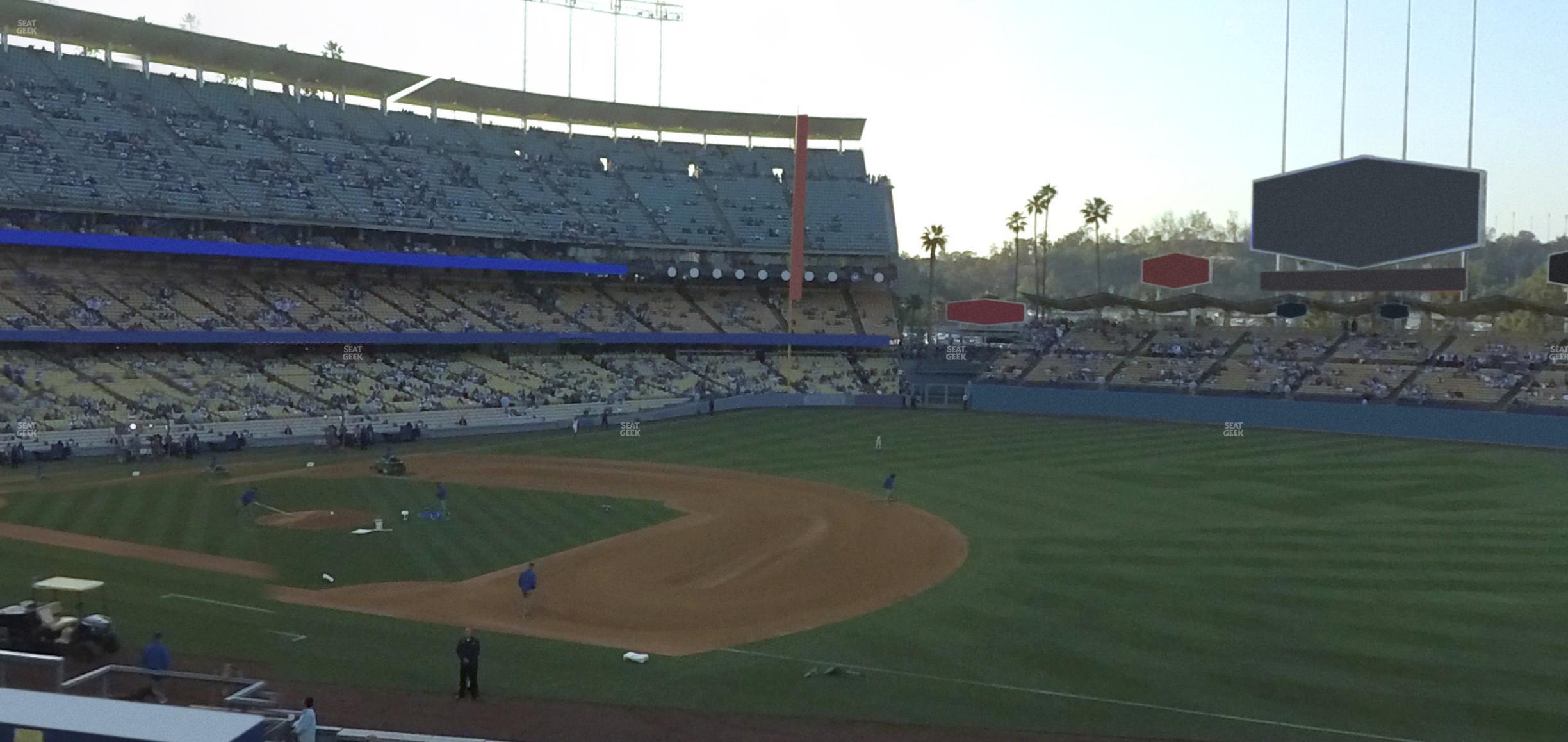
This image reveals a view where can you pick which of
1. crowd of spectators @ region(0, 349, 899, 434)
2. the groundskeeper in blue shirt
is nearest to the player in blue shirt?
the groundskeeper in blue shirt

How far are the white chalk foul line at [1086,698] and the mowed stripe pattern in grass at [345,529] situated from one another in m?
9.06

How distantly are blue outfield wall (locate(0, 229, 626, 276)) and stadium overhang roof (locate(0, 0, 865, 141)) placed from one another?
45.6 ft

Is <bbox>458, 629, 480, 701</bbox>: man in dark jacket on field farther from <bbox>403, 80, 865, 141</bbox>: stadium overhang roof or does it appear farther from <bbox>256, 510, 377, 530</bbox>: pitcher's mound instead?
<bbox>403, 80, 865, 141</bbox>: stadium overhang roof

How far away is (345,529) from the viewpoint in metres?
27.4

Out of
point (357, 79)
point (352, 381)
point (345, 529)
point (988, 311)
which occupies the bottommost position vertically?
point (345, 529)

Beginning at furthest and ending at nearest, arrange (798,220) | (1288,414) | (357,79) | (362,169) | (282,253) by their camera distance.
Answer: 1. (357,79)
2. (362,169)
3. (798,220)
4. (282,253)
5. (1288,414)

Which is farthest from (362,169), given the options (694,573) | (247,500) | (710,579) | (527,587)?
(527,587)

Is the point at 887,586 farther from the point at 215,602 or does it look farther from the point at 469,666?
the point at 215,602

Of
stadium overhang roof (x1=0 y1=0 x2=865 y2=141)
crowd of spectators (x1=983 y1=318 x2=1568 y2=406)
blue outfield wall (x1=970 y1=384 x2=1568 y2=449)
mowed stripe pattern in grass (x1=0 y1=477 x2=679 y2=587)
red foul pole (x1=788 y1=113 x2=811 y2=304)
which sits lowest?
mowed stripe pattern in grass (x1=0 y1=477 x2=679 y2=587)

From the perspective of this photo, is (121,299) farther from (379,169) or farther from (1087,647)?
(1087,647)

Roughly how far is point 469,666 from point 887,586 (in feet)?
33.0

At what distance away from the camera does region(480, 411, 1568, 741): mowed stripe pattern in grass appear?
51.7ft

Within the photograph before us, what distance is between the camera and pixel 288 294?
57000 millimetres

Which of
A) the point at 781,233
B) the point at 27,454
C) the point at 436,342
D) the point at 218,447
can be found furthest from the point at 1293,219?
the point at 27,454
